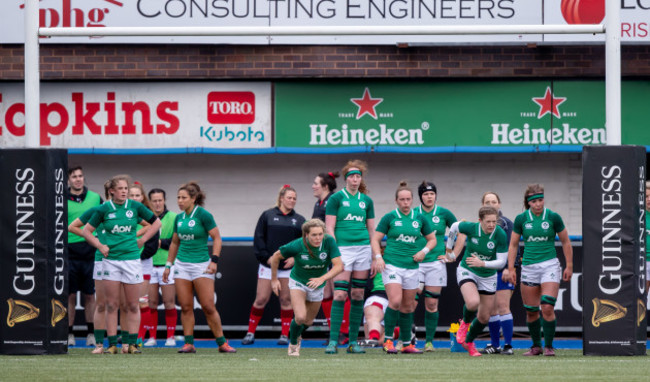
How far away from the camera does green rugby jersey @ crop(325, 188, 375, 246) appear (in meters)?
13.9

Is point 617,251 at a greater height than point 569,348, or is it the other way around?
point 617,251

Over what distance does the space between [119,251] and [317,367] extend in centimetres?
328

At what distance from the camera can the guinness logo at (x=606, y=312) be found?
40.8 feet

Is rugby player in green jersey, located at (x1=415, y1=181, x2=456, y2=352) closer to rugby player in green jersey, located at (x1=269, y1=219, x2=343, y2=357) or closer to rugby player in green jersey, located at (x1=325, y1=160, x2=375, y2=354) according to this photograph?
rugby player in green jersey, located at (x1=325, y1=160, x2=375, y2=354)

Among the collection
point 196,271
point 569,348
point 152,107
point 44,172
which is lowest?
point 569,348

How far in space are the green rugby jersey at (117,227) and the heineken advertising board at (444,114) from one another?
6412 mm

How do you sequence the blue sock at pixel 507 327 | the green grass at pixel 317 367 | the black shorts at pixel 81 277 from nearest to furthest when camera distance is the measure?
the green grass at pixel 317 367 < the blue sock at pixel 507 327 < the black shorts at pixel 81 277

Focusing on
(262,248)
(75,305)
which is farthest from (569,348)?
(75,305)

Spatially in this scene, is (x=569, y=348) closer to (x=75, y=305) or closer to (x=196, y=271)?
(x=196, y=271)

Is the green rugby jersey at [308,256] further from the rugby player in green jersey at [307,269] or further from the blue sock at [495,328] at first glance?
the blue sock at [495,328]

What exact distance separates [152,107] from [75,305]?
4827 millimetres

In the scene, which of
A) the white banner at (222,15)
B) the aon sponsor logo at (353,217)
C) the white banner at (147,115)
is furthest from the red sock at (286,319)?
the white banner at (222,15)

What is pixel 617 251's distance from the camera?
40.8 ft

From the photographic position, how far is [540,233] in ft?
42.6
